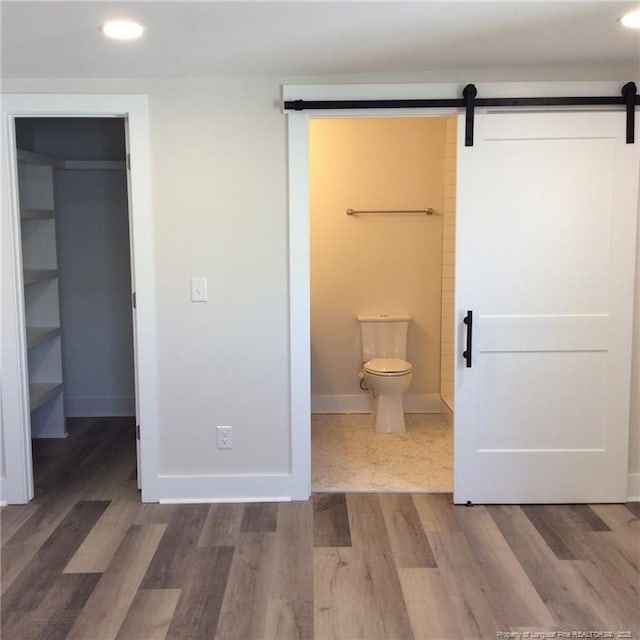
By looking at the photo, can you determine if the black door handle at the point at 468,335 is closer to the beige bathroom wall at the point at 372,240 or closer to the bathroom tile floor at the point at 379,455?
the bathroom tile floor at the point at 379,455

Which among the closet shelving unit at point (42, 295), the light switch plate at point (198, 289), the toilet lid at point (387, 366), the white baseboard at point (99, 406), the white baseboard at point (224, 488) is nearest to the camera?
the light switch plate at point (198, 289)

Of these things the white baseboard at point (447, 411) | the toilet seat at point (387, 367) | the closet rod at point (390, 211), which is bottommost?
the white baseboard at point (447, 411)

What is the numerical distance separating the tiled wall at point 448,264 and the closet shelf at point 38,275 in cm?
282

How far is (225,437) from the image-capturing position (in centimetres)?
351

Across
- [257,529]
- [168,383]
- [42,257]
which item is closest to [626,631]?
[257,529]

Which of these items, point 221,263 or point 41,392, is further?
point 41,392

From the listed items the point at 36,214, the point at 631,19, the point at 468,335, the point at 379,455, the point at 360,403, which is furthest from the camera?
the point at 360,403

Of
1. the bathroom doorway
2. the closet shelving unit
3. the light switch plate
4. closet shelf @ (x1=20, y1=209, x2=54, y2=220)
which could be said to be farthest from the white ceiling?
the bathroom doorway

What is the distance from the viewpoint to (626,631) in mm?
2354

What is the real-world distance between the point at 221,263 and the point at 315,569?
1.54 m

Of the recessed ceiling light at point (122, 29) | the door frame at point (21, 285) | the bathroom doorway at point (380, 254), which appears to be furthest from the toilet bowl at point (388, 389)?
the recessed ceiling light at point (122, 29)

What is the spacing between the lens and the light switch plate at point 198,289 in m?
3.41

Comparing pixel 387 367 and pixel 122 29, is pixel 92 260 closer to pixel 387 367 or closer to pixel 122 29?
pixel 387 367

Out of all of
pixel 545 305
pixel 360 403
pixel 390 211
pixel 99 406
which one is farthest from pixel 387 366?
pixel 99 406
